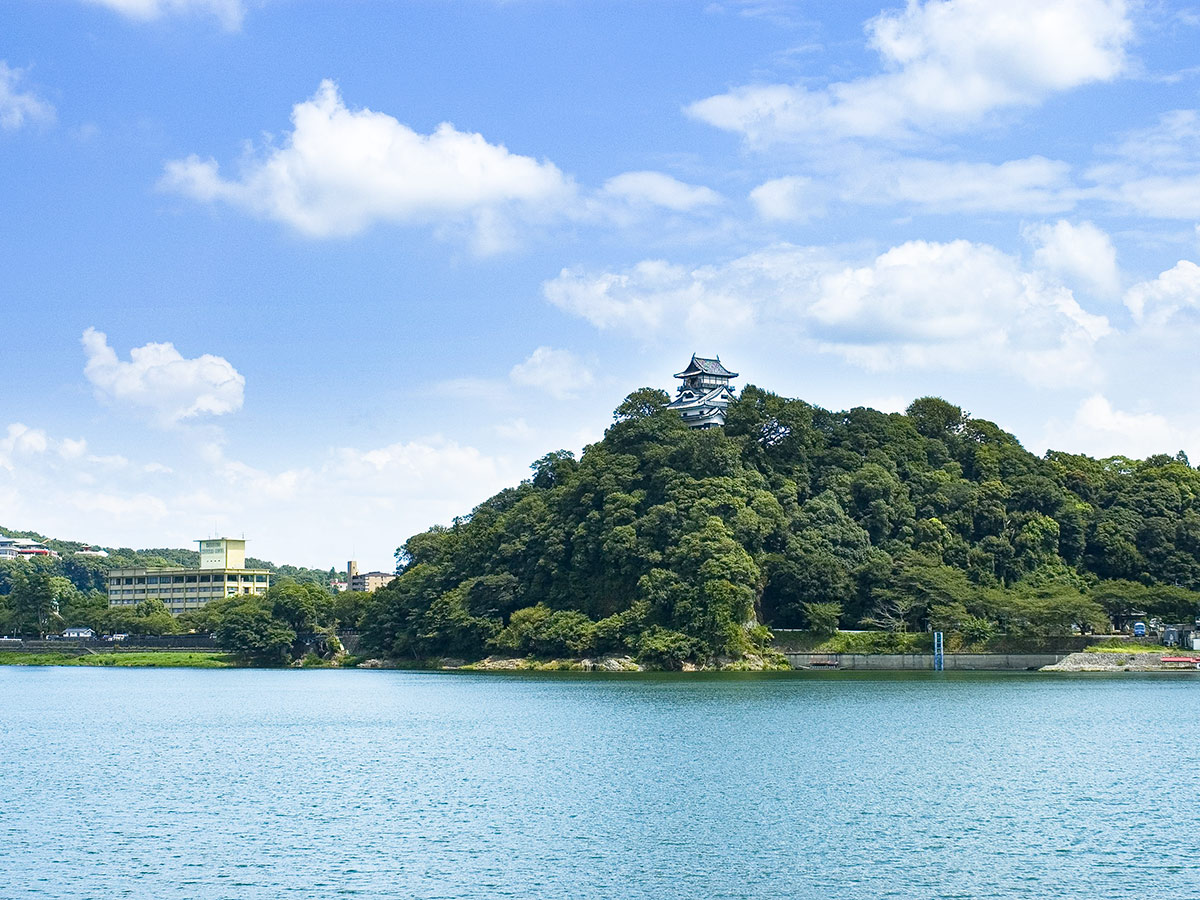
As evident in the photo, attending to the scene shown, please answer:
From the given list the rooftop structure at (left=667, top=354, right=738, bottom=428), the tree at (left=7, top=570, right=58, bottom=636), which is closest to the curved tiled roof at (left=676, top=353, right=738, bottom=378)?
the rooftop structure at (left=667, top=354, right=738, bottom=428)

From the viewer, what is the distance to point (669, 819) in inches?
1083

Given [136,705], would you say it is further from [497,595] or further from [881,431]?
[881,431]

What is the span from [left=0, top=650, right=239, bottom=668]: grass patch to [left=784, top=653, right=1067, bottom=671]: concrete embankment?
173 ft

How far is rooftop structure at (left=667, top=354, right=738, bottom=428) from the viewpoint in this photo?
11131cm

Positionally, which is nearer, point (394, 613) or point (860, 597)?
point (860, 597)

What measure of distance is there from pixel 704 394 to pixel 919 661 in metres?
40.2

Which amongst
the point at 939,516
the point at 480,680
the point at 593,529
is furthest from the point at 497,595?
the point at 939,516

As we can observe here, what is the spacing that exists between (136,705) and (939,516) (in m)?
60.2

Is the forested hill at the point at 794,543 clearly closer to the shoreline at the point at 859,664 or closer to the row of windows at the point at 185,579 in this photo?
the shoreline at the point at 859,664

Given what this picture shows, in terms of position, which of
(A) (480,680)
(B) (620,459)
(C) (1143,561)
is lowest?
(A) (480,680)

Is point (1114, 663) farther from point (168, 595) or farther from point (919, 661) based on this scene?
point (168, 595)

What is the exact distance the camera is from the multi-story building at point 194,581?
15500 centimetres

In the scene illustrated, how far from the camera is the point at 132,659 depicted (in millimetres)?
113188

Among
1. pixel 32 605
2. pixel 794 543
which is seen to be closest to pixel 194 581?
pixel 32 605
